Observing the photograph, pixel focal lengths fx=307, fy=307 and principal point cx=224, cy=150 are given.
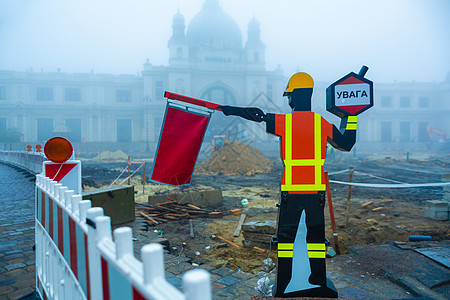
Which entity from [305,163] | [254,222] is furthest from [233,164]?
[305,163]

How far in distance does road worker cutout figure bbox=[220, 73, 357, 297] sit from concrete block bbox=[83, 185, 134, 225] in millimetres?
3910

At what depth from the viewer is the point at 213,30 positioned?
175 ft

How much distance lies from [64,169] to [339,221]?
587 centimetres

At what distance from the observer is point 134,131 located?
2052 inches

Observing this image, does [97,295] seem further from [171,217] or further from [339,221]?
[339,221]

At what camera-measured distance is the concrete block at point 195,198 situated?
28.9 feet

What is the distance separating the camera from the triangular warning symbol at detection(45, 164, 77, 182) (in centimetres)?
398

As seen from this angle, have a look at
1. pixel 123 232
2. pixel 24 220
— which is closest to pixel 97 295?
pixel 123 232

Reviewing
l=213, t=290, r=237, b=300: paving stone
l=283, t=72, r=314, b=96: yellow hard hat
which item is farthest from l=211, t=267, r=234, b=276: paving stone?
l=283, t=72, r=314, b=96: yellow hard hat

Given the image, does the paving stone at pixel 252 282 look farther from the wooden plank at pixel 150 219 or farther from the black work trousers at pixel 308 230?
the wooden plank at pixel 150 219

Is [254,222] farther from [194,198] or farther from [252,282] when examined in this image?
[194,198]

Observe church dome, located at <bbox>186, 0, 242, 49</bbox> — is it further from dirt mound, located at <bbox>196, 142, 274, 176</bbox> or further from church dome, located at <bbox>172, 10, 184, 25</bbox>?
dirt mound, located at <bbox>196, 142, 274, 176</bbox>

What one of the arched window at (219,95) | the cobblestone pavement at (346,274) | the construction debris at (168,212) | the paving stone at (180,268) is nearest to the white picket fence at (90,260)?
the cobblestone pavement at (346,274)

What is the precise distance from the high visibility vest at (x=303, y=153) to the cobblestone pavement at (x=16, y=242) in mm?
2970
